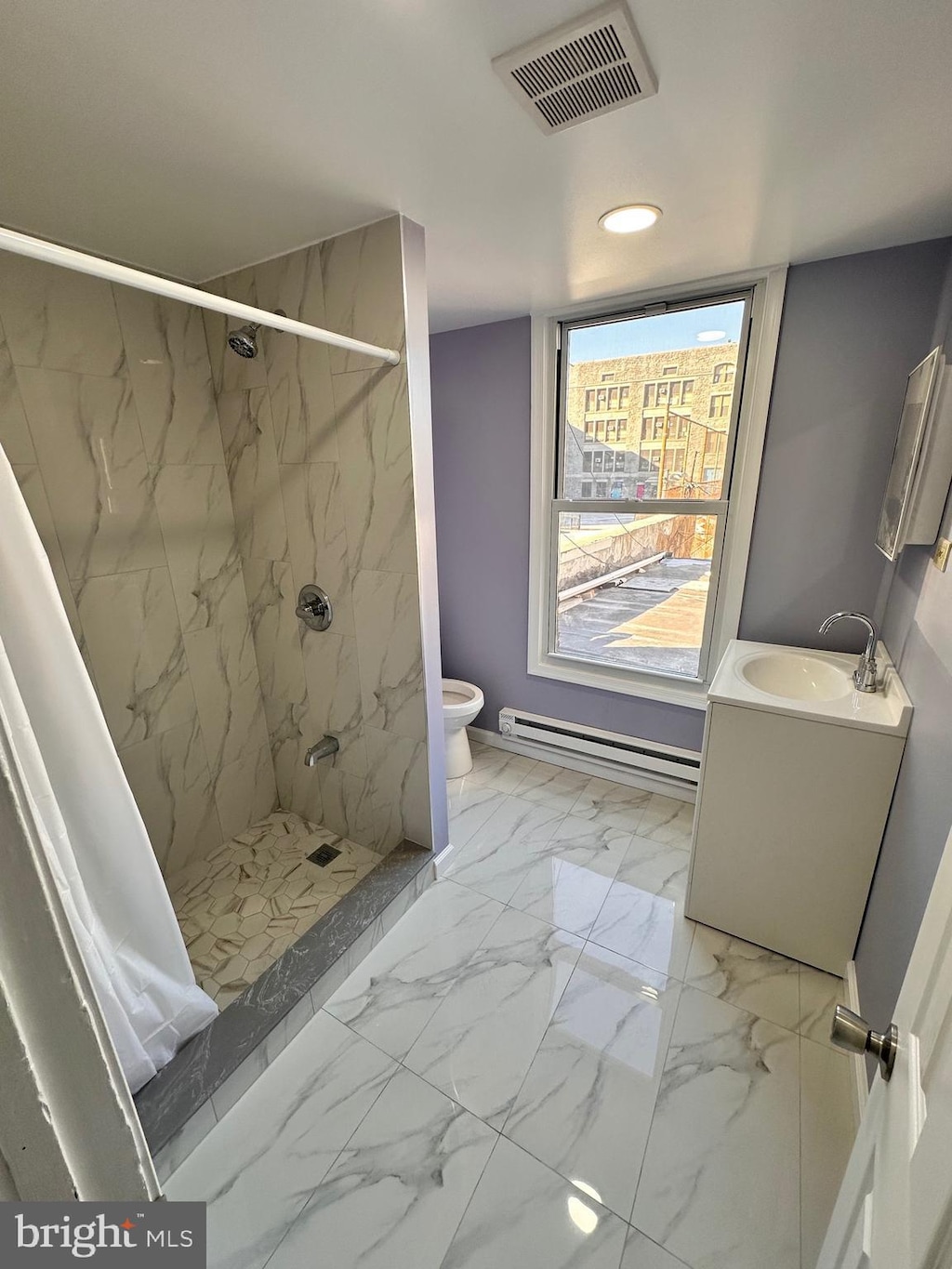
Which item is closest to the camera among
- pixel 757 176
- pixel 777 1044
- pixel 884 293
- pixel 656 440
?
pixel 757 176

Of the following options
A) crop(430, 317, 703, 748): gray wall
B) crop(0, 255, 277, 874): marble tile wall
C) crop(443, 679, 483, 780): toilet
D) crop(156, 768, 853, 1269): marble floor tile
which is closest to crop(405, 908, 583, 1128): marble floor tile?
crop(156, 768, 853, 1269): marble floor tile

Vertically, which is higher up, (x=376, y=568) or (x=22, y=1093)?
(x=376, y=568)

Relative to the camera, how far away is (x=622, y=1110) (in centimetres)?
125

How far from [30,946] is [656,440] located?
7.74ft

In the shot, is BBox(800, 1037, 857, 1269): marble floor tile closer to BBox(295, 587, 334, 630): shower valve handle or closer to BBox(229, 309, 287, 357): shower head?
BBox(295, 587, 334, 630): shower valve handle

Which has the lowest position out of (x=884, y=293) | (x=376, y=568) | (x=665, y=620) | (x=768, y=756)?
(x=768, y=756)

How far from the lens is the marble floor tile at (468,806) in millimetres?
2228

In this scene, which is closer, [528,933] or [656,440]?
[528,933]

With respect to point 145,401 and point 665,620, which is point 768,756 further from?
point 145,401

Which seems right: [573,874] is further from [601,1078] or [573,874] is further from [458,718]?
[458,718]

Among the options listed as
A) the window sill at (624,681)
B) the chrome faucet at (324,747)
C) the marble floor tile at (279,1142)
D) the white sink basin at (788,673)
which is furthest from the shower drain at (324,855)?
the white sink basin at (788,673)

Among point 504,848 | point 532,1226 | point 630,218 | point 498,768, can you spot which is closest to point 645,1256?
point 532,1226

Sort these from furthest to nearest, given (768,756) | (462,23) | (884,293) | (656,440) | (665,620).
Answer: (665,620) → (656,440) → (884,293) → (768,756) → (462,23)

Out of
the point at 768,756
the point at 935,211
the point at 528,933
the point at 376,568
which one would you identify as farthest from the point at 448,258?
the point at 528,933
